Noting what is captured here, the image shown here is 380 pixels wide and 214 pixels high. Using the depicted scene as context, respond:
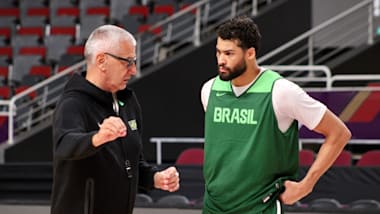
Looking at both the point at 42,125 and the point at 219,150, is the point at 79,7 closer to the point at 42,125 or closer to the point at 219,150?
the point at 42,125

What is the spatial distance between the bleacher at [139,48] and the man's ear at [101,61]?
5111 mm

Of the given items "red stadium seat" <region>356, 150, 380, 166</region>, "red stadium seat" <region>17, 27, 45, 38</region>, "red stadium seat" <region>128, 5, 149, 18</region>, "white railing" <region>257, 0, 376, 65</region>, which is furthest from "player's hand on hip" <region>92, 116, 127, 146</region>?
"red stadium seat" <region>17, 27, 45, 38</region>

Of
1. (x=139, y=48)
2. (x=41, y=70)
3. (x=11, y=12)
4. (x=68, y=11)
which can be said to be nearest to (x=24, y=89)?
(x=41, y=70)

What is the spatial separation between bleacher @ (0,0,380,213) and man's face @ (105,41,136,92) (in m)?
5.07

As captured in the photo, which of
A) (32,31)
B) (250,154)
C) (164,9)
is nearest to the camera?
(250,154)

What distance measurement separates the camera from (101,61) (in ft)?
11.4

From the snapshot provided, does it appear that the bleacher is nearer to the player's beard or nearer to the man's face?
the player's beard

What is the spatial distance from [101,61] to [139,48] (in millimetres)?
8480

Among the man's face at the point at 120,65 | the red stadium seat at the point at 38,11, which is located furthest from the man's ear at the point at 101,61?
the red stadium seat at the point at 38,11

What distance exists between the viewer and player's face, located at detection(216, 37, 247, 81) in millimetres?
3803

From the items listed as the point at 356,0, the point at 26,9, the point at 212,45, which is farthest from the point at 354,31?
the point at 26,9

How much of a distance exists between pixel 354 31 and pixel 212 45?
2502mm

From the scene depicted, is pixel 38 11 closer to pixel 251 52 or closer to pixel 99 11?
pixel 99 11

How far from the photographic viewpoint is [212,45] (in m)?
11.7
